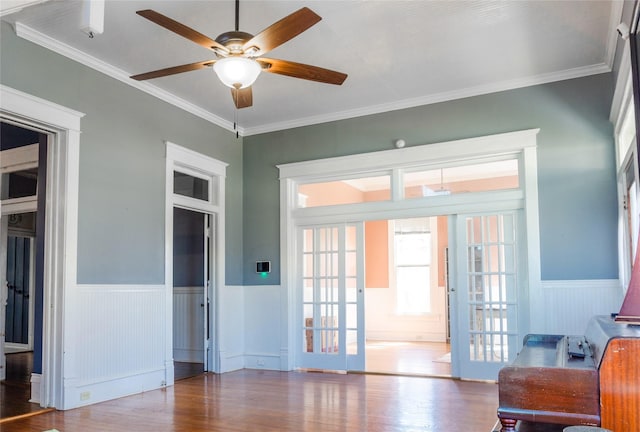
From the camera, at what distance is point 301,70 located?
12.1ft

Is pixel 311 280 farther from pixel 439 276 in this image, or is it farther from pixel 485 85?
pixel 439 276

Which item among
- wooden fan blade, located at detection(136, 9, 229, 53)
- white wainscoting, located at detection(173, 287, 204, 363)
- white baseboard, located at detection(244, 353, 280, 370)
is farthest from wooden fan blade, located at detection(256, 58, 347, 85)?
white wainscoting, located at detection(173, 287, 204, 363)

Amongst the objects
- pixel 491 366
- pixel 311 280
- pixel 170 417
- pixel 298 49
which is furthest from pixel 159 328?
pixel 491 366

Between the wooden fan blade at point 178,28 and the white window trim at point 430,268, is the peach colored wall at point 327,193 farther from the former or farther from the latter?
the wooden fan blade at point 178,28

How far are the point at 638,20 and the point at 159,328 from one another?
16.4 feet

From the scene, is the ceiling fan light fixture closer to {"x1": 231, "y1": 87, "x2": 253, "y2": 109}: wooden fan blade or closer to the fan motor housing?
the fan motor housing

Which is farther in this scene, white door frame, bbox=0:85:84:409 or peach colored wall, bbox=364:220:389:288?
peach colored wall, bbox=364:220:389:288

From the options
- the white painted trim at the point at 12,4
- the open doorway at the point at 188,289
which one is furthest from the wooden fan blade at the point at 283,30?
the open doorway at the point at 188,289

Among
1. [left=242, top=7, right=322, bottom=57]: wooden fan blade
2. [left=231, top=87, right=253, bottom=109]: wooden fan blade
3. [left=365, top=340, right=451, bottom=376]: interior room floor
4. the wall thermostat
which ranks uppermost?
[left=242, top=7, right=322, bottom=57]: wooden fan blade

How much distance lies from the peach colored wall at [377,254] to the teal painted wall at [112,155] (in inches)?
200

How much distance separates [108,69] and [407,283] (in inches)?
269

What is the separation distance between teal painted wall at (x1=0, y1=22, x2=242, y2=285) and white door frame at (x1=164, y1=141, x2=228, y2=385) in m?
0.10

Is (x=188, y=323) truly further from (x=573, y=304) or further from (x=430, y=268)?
(x=573, y=304)

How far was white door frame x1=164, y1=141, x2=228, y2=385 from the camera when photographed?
5836mm
